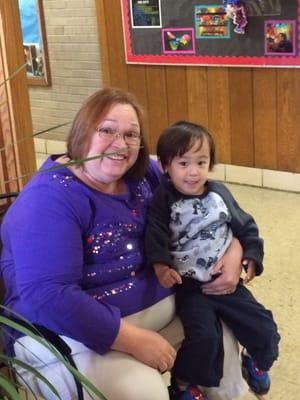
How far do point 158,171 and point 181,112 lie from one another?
7.41 feet

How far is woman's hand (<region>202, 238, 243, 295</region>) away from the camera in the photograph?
1636 mm

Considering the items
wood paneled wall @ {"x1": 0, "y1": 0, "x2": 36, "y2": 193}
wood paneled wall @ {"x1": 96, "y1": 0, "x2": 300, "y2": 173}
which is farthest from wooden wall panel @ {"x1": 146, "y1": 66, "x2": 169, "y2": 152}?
Answer: wood paneled wall @ {"x1": 0, "y1": 0, "x2": 36, "y2": 193}

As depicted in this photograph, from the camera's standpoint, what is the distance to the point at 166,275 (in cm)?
156

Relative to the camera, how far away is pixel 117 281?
1518mm

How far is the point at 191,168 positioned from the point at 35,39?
129 inches

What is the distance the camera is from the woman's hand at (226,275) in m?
1.64

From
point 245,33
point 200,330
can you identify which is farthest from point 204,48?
point 200,330

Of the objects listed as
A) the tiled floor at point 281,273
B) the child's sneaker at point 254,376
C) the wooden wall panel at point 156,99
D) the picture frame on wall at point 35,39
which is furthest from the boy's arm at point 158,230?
the picture frame on wall at point 35,39

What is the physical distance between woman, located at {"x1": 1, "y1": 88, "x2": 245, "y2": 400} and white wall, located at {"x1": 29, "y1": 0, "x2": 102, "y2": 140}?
283cm

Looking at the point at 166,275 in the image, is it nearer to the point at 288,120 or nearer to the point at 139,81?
the point at 288,120

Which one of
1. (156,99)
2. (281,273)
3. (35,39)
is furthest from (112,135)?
(35,39)

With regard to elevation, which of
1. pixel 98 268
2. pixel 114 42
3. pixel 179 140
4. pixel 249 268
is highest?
pixel 114 42

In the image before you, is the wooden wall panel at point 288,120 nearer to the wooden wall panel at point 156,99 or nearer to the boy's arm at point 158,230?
the wooden wall panel at point 156,99

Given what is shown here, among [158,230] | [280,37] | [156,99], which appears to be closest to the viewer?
[158,230]
